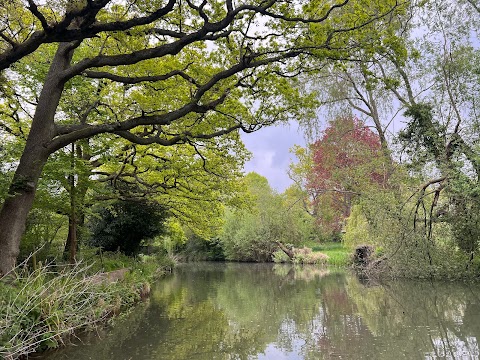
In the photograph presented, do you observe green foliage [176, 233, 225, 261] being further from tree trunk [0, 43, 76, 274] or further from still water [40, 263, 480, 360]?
tree trunk [0, 43, 76, 274]

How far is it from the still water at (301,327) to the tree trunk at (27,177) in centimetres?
227

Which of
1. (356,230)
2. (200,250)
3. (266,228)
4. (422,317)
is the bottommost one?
(422,317)

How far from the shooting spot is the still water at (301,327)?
252 inches

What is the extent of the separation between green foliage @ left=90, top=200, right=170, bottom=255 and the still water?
4.84 metres

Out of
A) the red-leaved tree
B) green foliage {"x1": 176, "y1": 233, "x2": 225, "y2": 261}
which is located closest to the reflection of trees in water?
the red-leaved tree

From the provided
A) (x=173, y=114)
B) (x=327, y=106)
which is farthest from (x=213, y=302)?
(x=327, y=106)

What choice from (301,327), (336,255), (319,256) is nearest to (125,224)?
(301,327)

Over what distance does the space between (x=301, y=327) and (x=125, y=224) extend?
11.0 m

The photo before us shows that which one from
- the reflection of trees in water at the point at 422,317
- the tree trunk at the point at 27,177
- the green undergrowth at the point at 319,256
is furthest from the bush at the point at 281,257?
the tree trunk at the point at 27,177

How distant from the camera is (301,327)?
8195mm

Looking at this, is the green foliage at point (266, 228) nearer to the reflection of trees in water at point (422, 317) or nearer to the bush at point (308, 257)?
the bush at point (308, 257)

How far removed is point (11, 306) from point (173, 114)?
180 inches

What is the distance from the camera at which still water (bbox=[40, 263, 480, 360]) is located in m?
6.39

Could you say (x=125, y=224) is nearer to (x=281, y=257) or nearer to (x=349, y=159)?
(x=349, y=159)
